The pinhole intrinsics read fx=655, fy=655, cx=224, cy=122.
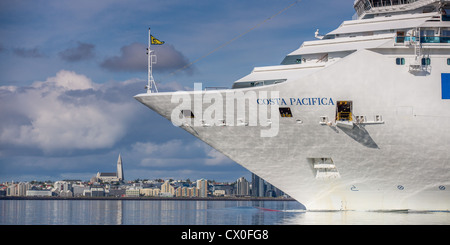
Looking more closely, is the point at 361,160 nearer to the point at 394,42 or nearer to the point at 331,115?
the point at 331,115

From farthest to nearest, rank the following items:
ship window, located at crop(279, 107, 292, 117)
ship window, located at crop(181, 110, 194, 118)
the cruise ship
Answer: ship window, located at crop(181, 110, 194, 118) → ship window, located at crop(279, 107, 292, 117) → the cruise ship

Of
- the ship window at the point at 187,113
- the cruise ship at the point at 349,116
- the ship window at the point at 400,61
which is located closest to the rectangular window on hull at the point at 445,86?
the cruise ship at the point at 349,116

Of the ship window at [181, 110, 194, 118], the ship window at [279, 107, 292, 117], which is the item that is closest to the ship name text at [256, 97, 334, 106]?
the ship window at [279, 107, 292, 117]

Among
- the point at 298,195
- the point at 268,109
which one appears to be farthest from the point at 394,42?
the point at 298,195

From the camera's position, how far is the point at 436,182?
3238cm

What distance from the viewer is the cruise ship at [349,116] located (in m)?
31.0

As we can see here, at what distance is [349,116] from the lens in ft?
102

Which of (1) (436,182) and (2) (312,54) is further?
(2) (312,54)

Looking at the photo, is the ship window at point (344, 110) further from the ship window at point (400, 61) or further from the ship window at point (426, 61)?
the ship window at point (426, 61)

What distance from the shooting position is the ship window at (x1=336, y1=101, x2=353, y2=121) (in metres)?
31.2

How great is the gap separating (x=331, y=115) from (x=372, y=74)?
2.73m

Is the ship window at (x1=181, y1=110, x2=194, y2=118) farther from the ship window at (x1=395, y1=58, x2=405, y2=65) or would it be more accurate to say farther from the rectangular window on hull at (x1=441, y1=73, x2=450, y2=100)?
Result: the rectangular window on hull at (x1=441, y1=73, x2=450, y2=100)

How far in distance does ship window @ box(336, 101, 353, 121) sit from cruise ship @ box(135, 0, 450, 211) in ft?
0.16
